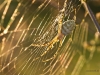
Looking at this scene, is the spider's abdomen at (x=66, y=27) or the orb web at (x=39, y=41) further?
the orb web at (x=39, y=41)

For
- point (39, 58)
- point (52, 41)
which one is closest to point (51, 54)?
point (39, 58)

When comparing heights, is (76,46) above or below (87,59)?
above

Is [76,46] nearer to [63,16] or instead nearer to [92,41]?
[92,41]

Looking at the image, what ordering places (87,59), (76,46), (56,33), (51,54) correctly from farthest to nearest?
1. (87,59)
2. (76,46)
3. (51,54)
4. (56,33)

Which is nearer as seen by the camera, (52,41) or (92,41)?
(52,41)

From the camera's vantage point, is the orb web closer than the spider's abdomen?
No

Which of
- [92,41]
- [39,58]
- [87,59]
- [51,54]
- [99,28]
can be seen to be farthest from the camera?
[87,59]

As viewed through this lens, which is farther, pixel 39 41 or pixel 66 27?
pixel 39 41

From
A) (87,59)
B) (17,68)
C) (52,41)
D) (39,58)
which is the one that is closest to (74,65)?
(87,59)

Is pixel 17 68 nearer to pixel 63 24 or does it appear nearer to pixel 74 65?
pixel 74 65

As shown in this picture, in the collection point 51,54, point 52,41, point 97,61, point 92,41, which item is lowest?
point 97,61
